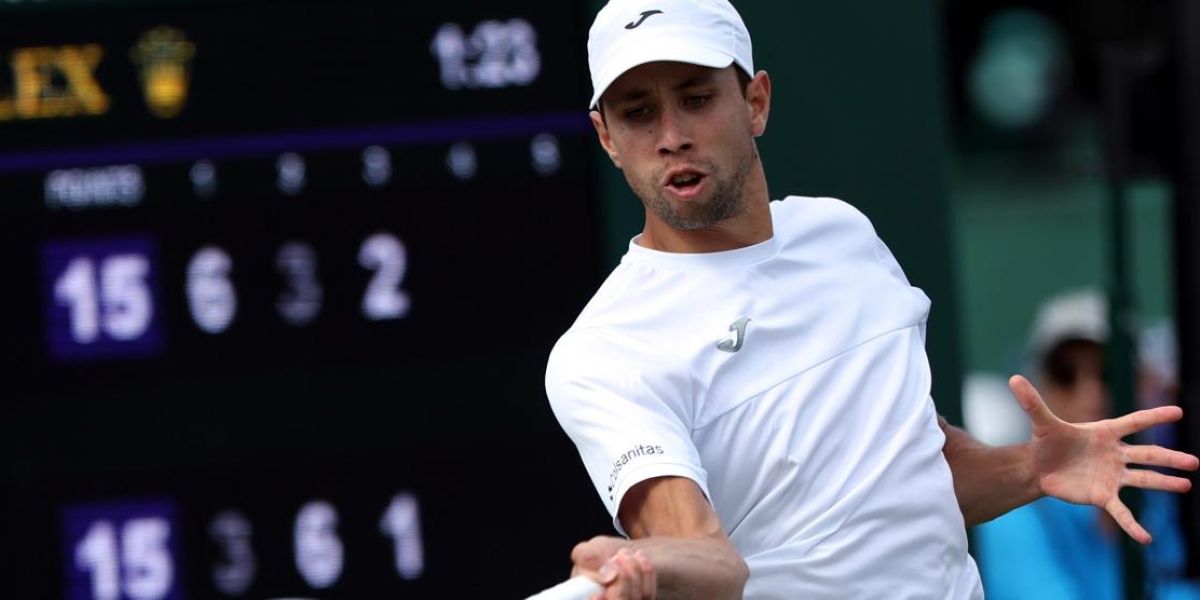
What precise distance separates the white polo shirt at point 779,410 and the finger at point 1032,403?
4.5 inches

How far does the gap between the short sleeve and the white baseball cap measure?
1.02ft

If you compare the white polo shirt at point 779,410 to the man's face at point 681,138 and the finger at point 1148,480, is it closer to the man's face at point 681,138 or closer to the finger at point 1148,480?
the man's face at point 681,138

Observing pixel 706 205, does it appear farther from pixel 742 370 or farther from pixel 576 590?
pixel 576 590

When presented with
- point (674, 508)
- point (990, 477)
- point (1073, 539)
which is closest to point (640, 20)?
point (674, 508)

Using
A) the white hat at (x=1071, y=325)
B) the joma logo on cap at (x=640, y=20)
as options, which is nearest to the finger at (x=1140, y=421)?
the joma logo on cap at (x=640, y=20)

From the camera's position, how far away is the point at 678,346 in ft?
8.84

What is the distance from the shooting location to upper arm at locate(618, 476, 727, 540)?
2498mm

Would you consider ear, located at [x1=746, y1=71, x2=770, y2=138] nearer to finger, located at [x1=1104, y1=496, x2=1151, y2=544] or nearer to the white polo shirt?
the white polo shirt

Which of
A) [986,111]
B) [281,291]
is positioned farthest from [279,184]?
[986,111]

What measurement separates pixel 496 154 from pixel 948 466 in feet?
5.00

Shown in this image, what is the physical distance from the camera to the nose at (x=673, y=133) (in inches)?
106

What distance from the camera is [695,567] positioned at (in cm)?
238

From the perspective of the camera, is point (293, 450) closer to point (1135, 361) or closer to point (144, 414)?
point (144, 414)

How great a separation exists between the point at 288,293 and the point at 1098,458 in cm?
175
